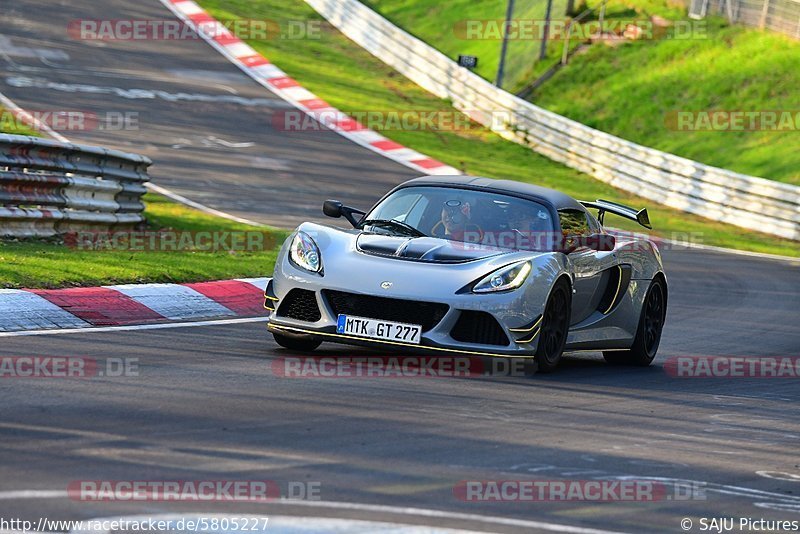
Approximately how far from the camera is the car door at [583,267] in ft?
32.2

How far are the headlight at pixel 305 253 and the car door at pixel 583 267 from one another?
1762 millimetres

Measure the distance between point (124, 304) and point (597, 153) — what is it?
20640 mm

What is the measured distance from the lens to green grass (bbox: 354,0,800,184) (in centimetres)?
3117

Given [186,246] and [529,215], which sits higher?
[529,215]

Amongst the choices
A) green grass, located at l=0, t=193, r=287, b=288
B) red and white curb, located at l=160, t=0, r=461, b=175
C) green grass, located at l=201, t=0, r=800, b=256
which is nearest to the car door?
green grass, located at l=0, t=193, r=287, b=288

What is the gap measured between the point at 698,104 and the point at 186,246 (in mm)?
20667

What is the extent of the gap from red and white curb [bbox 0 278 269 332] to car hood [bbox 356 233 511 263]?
77.1 inches

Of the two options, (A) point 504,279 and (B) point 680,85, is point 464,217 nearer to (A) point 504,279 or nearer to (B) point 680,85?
(A) point 504,279

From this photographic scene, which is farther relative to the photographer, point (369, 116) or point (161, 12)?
point (161, 12)

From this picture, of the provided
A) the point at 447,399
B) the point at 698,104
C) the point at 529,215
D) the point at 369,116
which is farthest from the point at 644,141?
the point at 447,399

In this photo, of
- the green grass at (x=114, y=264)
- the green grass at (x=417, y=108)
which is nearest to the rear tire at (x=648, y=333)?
the green grass at (x=114, y=264)

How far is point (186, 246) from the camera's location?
49.9 feet

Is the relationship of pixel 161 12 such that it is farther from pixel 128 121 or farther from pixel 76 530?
pixel 76 530

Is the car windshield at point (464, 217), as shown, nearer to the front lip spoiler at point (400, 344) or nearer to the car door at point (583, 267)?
the car door at point (583, 267)
